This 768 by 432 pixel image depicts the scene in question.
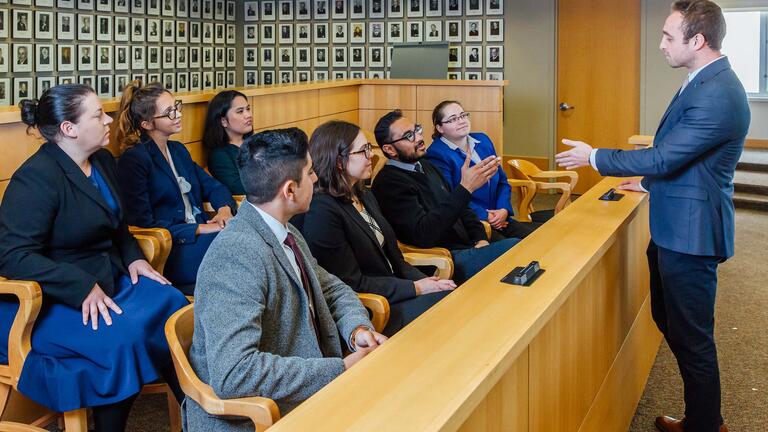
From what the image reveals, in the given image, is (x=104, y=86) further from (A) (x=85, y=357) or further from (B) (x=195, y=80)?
(A) (x=85, y=357)

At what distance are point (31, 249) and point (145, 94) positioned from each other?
4.97ft

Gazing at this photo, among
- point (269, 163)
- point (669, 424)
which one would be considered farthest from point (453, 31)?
point (269, 163)

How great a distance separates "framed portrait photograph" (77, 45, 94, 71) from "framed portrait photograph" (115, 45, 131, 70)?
42 centimetres

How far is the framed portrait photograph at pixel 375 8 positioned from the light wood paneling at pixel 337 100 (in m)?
3.22

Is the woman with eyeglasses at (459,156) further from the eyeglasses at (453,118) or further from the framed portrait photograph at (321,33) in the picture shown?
the framed portrait photograph at (321,33)

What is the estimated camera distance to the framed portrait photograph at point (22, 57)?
8211 mm

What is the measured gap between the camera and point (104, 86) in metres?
9.55

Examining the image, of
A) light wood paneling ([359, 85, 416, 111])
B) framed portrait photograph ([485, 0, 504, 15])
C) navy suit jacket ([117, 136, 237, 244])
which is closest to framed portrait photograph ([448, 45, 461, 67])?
framed portrait photograph ([485, 0, 504, 15])

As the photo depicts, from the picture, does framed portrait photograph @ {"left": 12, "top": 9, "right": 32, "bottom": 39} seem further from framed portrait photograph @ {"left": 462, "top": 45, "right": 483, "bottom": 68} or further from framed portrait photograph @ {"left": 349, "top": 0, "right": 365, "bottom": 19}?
framed portrait photograph @ {"left": 462, "top": 45, "right": 483, "bottom": 68}

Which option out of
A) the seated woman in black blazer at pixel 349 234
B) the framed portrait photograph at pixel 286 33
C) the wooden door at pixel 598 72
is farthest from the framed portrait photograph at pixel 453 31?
the seated woman in black blazer at pixel 349 234

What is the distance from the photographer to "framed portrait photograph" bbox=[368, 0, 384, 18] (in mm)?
11594

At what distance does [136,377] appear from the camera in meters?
3.11

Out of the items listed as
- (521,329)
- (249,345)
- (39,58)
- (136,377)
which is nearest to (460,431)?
(521,329)

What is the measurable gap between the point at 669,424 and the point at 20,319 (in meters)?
2.88
